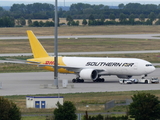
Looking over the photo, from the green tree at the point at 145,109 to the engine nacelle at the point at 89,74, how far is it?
28306 millimetres

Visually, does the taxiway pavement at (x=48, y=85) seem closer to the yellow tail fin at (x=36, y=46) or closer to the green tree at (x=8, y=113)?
the yellow tail fin at (x=36, y=46)

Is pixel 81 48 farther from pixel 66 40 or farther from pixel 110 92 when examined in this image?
pixel 110 92

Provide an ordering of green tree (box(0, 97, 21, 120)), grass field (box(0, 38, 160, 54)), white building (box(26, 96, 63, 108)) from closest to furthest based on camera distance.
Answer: green tree (box(0, 97, 21, 120))
white building (box(26, 96, 63, 108))
grass field (box(0, 38, 160, 54))

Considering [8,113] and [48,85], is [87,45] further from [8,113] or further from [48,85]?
[8,113]

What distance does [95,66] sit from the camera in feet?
219

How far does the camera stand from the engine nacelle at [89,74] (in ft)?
214

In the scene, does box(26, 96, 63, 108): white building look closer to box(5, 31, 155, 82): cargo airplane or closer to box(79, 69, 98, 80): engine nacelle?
box(79, 69, 98, 80): engine nacelle

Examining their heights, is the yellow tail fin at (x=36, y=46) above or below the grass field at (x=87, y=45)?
above

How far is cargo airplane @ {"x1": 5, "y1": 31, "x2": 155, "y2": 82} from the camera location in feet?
213

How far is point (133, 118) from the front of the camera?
128 feet

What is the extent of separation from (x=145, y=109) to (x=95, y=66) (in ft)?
103

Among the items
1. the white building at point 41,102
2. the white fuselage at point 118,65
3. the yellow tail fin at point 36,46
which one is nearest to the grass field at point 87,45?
the yellow tail fin at point 36,46

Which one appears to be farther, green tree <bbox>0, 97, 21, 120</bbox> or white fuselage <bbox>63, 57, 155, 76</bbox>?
white fuselage <bbox>63, 57, 155, 76</bbox>

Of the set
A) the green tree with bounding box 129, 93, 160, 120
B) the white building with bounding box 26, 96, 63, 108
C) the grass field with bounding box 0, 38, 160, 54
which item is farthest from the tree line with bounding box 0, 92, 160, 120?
the grass field with bounding box 0, 38, 160, 54
